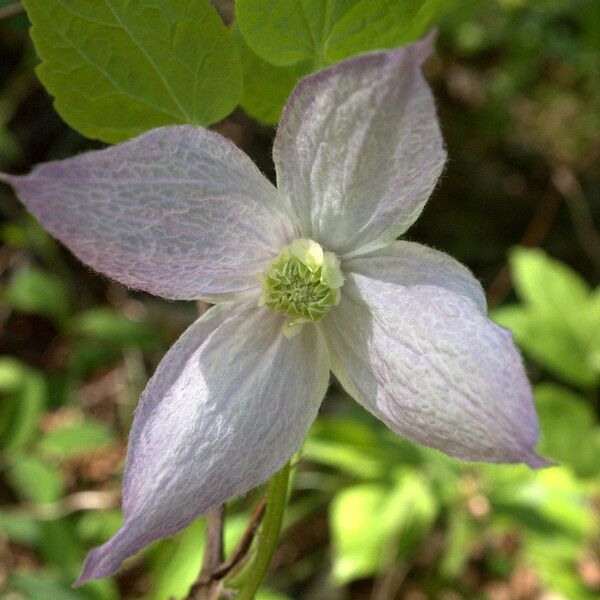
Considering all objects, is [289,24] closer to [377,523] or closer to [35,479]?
[377,523]

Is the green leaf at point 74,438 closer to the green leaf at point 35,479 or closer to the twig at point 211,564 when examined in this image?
the green leaf at point 35,479

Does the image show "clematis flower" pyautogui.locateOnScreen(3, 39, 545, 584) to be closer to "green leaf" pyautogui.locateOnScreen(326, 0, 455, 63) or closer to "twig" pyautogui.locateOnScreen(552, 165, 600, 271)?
"green leaf" pyautogui.locateOnScreen(326, 0, 455, 63)

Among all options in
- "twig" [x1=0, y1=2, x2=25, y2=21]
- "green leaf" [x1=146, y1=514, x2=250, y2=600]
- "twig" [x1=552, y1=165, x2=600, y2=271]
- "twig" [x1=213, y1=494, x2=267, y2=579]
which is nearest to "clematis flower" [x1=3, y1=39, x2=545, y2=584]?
"twig" [x1=213, y1=494, x2=267, y2=579]

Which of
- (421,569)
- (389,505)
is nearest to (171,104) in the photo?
(389,505)

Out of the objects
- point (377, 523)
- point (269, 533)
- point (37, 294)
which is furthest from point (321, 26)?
point (37, 294)

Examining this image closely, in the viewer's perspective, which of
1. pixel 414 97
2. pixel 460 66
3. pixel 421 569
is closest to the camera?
pixel 414 97

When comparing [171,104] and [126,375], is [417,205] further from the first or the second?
[126,375]

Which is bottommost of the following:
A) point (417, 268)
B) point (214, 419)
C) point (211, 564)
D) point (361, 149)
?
point (211, 564)
